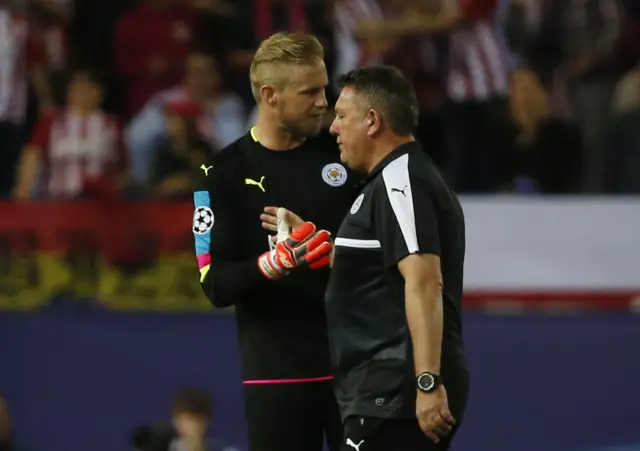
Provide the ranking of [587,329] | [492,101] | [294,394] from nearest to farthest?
[294,394], [587,329], [492,101]

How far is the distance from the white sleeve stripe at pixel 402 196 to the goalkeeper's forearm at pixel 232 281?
722mm

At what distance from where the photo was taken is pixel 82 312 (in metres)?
9.05

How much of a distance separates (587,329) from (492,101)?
1.68 metres

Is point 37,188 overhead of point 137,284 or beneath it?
overhead

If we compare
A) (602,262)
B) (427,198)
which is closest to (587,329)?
(602,262)

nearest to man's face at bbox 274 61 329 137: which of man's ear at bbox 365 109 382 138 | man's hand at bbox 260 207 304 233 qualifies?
man's hand at bbox 260 207 304 233

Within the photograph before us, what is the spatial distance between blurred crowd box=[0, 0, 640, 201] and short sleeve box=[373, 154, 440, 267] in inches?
182

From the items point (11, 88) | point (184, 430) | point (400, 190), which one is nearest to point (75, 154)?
point (11, 88)

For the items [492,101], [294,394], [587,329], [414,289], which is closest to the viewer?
[414,289]

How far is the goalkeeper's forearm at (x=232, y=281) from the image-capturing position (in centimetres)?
499

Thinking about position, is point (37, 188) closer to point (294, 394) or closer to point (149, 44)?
point (149, 44)

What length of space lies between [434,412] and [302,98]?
1347 mm

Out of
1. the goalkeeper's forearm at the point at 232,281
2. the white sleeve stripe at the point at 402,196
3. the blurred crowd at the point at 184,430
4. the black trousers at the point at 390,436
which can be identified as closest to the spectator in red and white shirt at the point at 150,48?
the blurred crowd at the point at 184,430

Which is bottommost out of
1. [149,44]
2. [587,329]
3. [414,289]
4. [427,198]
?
[587,329]
